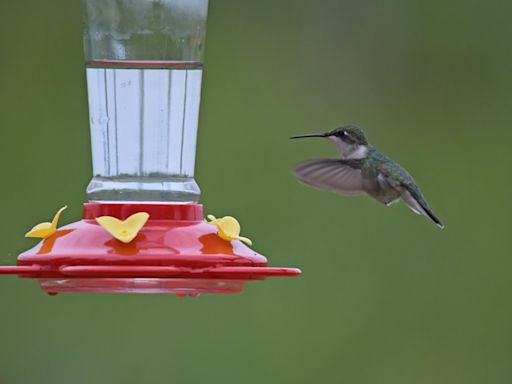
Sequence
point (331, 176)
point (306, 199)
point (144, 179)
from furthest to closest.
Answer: point (306, 199) < point (331, 176) < point (144, 179)

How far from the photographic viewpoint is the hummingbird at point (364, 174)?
4.07 m

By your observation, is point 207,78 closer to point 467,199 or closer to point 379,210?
point 379,210

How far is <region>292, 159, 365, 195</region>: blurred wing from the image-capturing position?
12.9ft

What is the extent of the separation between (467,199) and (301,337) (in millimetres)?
1492

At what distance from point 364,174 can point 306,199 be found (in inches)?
103

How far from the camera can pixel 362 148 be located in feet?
14.0

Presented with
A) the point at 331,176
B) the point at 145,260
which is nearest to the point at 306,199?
the point at 331,176

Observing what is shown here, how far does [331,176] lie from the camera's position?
13.2 ft

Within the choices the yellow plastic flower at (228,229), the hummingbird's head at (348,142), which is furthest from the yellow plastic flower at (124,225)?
the hummingbird's head at (348,142)

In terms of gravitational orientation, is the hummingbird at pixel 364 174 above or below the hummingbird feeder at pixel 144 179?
below

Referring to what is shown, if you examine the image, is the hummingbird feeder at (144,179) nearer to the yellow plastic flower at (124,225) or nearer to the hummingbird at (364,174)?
the yellow plastic flower at (124,225)

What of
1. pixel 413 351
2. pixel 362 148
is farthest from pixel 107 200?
pixel 413 351

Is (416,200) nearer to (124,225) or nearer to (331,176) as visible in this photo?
(331,176)

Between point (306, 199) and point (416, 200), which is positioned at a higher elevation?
point (416, 200)
